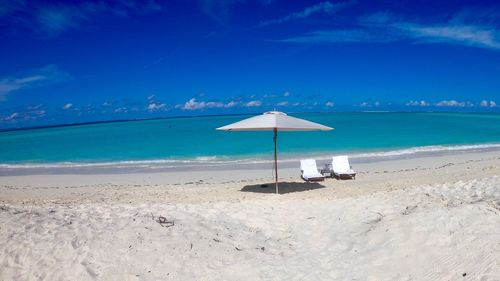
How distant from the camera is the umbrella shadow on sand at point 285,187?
1115 centimetres

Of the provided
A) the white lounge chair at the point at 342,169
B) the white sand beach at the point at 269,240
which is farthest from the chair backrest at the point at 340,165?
the white sand beach at the point at 269,240

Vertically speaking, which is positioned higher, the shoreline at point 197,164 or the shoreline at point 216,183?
the shoreline at point 197,164

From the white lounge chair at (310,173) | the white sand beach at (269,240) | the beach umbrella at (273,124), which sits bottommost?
the white sand beach at (269,240)

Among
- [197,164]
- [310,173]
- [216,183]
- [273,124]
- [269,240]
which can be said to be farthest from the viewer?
[197,164]

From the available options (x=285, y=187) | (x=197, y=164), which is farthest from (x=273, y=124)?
(x=197, y=164)

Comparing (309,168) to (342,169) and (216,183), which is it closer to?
(342,169)

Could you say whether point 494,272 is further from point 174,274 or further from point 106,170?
point 106,170

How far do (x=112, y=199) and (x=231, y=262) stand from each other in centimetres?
635

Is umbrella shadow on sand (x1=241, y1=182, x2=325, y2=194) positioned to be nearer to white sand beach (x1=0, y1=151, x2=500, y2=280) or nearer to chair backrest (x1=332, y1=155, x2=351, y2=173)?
chair backrest (x1=332, y1=155, x2=351, y2=173)

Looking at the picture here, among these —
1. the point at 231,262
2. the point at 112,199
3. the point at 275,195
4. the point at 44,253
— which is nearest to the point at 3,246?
the point at 44,253

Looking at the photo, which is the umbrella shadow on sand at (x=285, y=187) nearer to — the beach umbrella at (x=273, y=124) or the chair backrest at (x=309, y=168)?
the chair backrest at (x=309, y=168)

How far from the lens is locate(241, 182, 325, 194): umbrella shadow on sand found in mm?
11148

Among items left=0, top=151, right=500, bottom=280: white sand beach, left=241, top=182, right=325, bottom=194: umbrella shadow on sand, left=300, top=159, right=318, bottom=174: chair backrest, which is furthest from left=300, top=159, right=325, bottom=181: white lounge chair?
left=0, top=151, right=500, bottom=280: white sand beach

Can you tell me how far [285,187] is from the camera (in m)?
11.6
